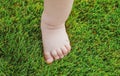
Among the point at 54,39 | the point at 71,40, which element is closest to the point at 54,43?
the point at 54,39

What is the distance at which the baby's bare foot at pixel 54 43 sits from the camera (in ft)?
6.47

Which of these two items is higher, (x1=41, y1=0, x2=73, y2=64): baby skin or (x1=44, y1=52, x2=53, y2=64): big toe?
(x1=41, y1=0, x2=73, y2=64): baby skin

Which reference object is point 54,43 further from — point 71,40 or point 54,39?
point 71,40

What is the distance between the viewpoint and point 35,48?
197cm

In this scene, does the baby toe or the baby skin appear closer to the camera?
the baby skin

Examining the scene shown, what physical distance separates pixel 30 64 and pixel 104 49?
527 mm

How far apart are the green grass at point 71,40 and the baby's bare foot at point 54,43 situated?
4 cm

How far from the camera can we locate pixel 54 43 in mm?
1998

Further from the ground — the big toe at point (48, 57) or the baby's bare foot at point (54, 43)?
the baby's bare foot at point (54, 43)

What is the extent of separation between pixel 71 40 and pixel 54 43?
0.14 m

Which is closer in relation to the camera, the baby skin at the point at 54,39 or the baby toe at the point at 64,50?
the baby skin at the point at 54,39

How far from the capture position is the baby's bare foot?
6.47ft

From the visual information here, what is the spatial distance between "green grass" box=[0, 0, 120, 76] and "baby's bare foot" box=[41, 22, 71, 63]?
4cm

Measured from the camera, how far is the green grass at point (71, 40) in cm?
192
